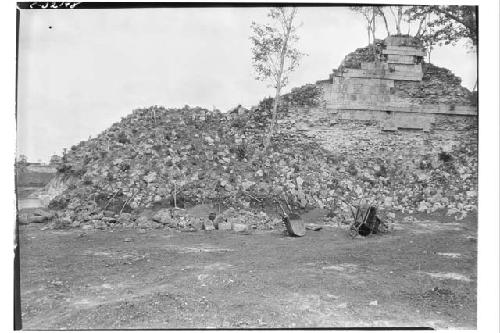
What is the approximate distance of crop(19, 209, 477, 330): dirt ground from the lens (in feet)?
17.1

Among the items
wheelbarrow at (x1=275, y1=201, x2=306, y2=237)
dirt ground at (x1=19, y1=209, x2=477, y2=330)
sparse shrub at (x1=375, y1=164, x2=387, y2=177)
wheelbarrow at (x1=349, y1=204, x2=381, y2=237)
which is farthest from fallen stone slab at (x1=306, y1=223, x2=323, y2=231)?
sparse shrub at (x1=375, y1=164, x2=387, y2=177)

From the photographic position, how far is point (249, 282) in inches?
239

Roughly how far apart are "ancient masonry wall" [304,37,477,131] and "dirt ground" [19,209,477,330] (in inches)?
195

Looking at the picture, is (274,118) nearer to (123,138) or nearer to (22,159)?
(123,138)

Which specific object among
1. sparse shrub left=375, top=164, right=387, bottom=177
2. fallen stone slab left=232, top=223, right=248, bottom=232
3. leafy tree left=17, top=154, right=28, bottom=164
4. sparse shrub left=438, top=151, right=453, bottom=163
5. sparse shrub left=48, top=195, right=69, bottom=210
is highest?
sparse shrub left=438, top=151, right=453, bottom=163

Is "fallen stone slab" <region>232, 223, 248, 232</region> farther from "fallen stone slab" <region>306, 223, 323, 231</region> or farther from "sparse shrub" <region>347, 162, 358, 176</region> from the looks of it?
"sparse shrub" <region>347, 162, 358, 176</region>

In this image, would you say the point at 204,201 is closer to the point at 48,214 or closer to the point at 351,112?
the point at 48,214

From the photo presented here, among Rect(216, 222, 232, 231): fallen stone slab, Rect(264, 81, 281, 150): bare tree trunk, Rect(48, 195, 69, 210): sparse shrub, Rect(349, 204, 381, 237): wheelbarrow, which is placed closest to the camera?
Rect(349, 204, 381, 237): wheelbarrow

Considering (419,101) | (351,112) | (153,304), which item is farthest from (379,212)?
(153,304)

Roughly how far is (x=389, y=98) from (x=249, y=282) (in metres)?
9.20

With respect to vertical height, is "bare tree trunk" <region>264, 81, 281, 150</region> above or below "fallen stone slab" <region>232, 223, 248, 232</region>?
above

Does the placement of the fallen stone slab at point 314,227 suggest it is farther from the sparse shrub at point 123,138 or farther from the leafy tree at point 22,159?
the sparse shrub at point 123,138

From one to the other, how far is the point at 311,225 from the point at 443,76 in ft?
24.1

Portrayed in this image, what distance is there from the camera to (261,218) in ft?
35.0
